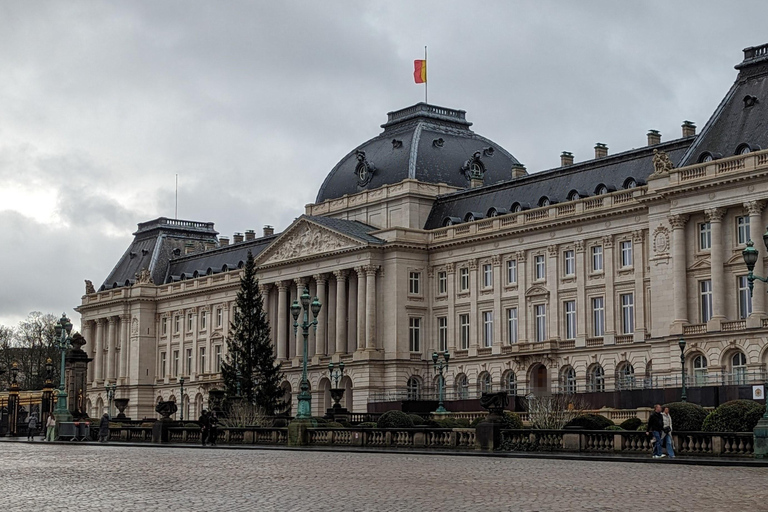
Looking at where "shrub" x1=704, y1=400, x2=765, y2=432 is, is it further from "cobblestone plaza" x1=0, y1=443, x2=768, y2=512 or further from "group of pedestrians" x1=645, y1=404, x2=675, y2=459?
"cobblestone plaza" x1=0, y1=443, x2=768, y2=512

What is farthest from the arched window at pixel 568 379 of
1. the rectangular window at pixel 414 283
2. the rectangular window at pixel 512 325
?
the rectangular window at pixel 414 283

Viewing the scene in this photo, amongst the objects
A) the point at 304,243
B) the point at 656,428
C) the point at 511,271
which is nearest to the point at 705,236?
the point at 511,271

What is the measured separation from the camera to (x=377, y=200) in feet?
357

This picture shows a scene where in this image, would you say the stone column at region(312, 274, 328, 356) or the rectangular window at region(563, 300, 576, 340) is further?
the stone column at region(312, 274, 328, 356)

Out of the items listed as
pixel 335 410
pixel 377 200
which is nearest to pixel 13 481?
pixel 335 410

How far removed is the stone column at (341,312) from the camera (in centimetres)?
10769

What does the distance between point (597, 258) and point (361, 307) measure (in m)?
22.3

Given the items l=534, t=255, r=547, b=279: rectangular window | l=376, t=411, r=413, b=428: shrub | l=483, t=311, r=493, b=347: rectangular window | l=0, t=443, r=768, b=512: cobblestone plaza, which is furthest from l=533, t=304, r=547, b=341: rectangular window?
l=0, t=443, r=768, b=512: cobblestone plaza

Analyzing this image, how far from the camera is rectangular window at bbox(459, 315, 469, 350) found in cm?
10238

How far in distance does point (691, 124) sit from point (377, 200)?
1114 inches

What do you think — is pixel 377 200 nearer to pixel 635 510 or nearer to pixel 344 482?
pixel 344 482

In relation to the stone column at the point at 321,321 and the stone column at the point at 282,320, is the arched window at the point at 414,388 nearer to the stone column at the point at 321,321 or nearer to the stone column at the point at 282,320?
the stone column at the point at 321,321

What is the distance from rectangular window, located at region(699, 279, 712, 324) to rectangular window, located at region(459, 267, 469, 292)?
26.9 metres

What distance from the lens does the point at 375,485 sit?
91.5 ft
